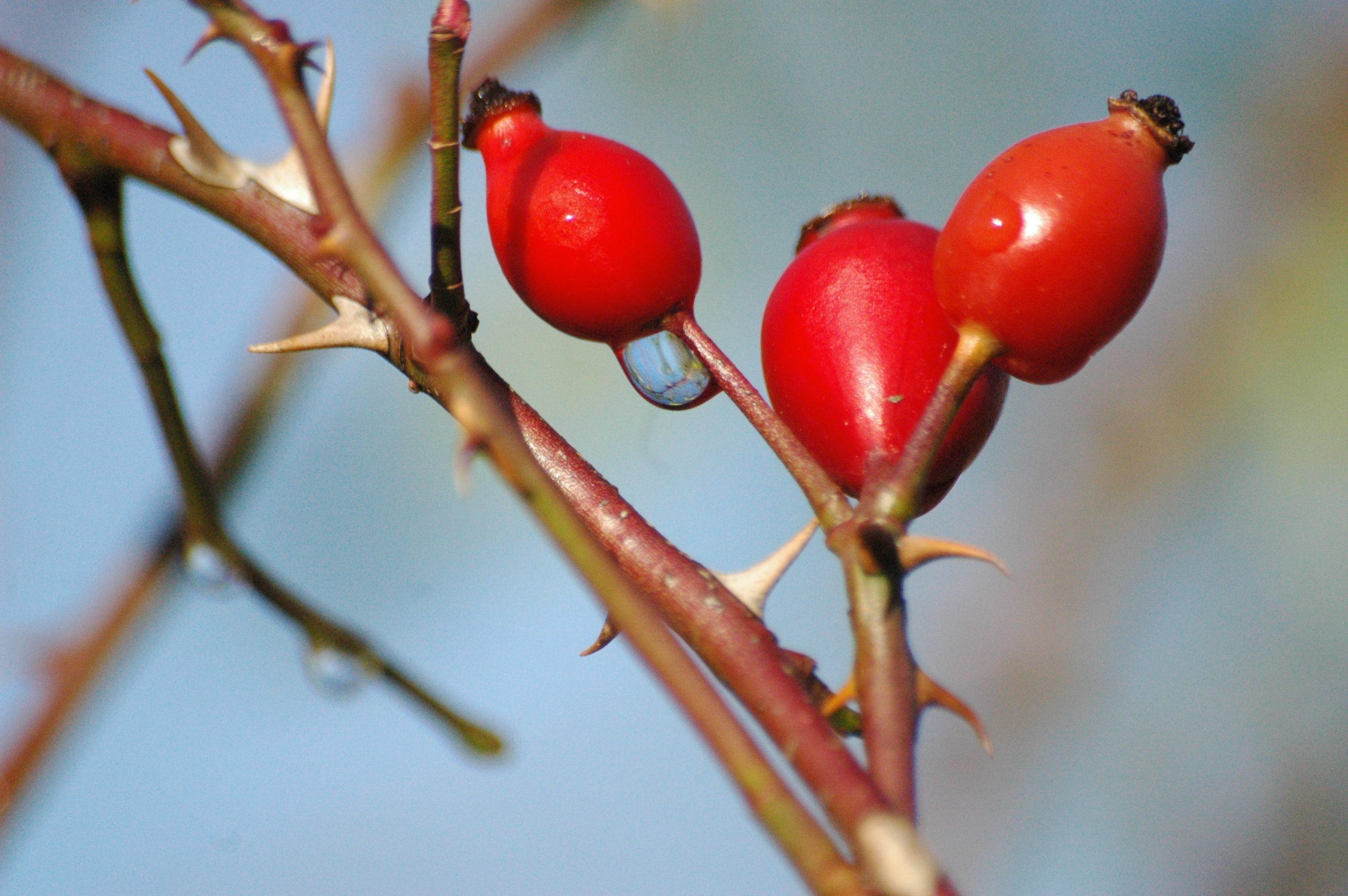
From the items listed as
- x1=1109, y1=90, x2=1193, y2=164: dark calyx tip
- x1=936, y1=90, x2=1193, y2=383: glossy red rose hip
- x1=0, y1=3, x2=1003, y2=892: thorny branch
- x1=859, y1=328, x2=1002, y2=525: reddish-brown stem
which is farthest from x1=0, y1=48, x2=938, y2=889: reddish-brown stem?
x1=1109, y1=90, x2=1193, y2=164: dark calyx tip

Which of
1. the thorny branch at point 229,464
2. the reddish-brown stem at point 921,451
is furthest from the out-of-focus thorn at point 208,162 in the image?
the reddish-brown stem at point 921,451

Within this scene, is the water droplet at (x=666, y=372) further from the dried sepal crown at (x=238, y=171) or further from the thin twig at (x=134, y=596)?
the thin twig at (x=134, y=596)

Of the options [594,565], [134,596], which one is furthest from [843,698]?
[134,596]

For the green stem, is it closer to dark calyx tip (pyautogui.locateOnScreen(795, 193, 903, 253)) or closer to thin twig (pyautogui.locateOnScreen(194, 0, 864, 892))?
thin twig (pyautogui.locateOnScreen(194, 0, 864, 892))

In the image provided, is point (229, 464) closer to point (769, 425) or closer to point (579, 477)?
point (579, 477)

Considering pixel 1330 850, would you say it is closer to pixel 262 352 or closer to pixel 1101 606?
pixel 1101 606
